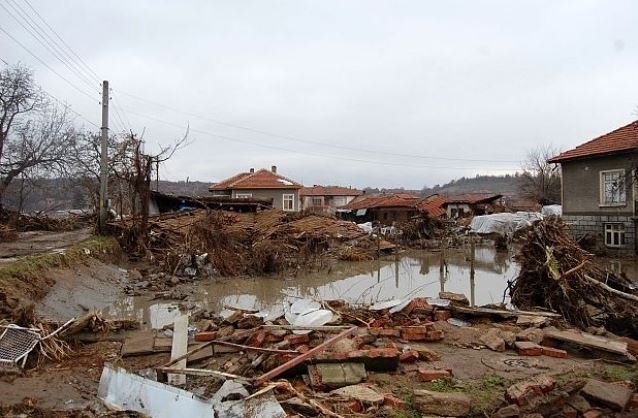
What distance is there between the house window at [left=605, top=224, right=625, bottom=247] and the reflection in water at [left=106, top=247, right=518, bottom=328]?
4.61 meters

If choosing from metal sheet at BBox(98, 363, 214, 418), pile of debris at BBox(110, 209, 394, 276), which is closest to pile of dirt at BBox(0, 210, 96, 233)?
pile of debris at BBox(110, 209, 394, 276)

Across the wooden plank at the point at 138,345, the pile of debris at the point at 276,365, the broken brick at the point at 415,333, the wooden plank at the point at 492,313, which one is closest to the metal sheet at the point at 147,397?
the pile of debris at the point at 276,365

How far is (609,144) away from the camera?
21594 millimetres

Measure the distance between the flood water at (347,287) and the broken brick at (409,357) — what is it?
150 inches

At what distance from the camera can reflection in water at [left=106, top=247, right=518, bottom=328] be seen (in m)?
11.4

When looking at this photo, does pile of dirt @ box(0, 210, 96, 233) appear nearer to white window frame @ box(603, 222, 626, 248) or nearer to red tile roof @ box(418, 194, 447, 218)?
white window frame @ box(603, 222, 626, 248)

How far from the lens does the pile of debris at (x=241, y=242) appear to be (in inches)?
637

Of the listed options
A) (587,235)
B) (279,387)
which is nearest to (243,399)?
(279,387)

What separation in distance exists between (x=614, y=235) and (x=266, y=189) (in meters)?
27.3

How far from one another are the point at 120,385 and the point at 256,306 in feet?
22.5

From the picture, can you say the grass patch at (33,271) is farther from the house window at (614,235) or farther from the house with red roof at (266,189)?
the house with red roof at (266,189)

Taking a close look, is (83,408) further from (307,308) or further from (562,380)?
(562,380)

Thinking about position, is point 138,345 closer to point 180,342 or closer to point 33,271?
point 180,342

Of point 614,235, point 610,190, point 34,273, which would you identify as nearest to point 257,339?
point 34,273
